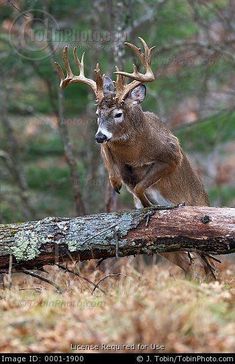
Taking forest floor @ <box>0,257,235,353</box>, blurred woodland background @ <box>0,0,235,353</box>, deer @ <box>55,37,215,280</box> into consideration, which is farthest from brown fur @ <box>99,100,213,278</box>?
forest floor @ <box>0,257,235,353</box>

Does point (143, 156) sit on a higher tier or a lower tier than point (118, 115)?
lower

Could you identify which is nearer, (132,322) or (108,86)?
(132,322)

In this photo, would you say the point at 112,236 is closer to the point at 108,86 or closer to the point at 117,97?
the point at 117,97

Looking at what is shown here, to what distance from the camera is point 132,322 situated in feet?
15.2

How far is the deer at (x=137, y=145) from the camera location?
750 cm

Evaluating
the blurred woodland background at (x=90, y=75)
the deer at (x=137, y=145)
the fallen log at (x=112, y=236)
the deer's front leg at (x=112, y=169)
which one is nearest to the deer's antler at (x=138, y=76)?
the deer at (x=137, y=145)

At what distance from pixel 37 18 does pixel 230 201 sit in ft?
15.6

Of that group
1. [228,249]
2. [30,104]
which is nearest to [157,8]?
[30,104]

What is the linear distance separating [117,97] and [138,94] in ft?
1.15

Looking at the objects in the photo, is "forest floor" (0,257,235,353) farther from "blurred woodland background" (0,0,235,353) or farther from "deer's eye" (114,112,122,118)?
"deer's eye" (114,112,122,118)

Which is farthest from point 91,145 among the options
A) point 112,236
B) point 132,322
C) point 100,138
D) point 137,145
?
point 132,322

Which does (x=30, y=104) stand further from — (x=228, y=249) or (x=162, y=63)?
(x=228, y=249)

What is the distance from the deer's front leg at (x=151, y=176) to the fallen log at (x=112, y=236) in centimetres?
92

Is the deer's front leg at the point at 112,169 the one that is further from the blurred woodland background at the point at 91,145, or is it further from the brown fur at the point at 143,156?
the blurred woodland background at the point at 91,145
